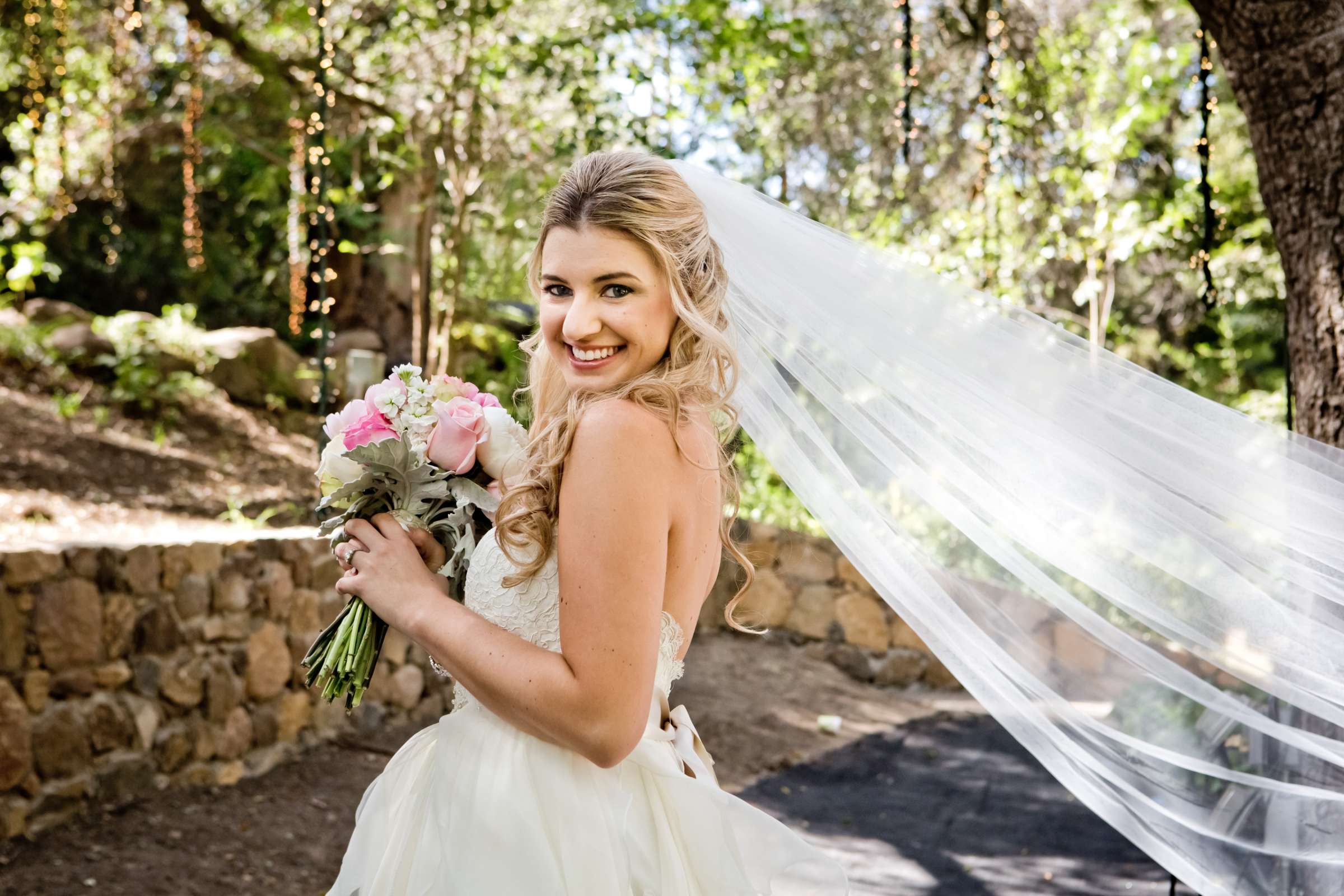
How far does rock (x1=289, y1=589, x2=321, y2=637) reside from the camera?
519 centimetres

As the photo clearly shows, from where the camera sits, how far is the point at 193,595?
15.5 ft

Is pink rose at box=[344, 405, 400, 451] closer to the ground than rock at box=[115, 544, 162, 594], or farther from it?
farther from it

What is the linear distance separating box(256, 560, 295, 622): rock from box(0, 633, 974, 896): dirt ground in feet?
2.22

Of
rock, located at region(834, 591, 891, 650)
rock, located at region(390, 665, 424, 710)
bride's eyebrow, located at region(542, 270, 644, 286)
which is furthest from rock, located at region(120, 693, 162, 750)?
rock, located at region(834, 591, 891, 650)

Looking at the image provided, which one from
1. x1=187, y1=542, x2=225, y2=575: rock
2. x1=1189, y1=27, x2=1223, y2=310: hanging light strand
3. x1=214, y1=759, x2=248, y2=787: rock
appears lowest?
x1=214, y1=759, x2=248, y2=787: rock

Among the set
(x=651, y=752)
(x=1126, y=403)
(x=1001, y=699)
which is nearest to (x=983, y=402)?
(x=1126, y=403)

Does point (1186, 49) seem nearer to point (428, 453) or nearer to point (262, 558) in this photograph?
point (262, 558)

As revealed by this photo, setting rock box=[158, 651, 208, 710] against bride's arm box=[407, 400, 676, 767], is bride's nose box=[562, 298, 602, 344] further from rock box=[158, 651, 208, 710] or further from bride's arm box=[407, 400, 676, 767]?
rock box=[158, 651, 208, 710]

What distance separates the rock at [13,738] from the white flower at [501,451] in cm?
311

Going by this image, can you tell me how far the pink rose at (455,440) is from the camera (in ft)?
5.68

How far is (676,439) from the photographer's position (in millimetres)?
1552

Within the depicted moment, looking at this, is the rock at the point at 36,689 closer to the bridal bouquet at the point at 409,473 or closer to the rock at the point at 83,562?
the rock at the point at 83,562

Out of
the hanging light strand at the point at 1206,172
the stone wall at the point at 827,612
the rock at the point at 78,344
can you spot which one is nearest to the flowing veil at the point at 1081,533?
the hanging light strand at the point at 1206,172

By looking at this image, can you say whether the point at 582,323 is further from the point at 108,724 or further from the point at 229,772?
the point at 229,772
